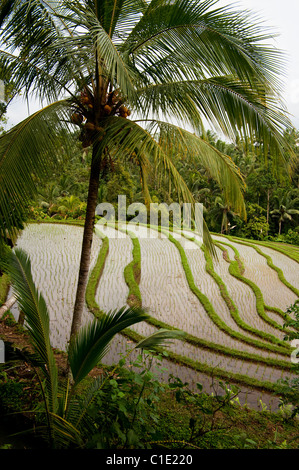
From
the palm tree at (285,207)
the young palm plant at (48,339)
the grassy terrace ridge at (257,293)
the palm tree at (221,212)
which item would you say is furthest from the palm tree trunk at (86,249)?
the palm tree at (285,207)

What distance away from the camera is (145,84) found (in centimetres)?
325

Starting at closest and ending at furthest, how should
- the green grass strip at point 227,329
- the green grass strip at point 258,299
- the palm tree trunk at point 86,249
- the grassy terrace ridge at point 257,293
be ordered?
the palm tree trunk at point 86,249 < the green grass strip at point 227,329 < the green grass strip at point 258,299 < the grassy terrace ridge at point 257,293

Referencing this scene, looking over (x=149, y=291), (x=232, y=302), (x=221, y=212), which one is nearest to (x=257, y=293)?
(x=232, y=302)

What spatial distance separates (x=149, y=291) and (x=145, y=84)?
5260 millimetres

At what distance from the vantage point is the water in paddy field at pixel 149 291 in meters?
4.89

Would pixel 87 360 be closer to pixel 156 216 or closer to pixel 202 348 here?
pixel 202 348

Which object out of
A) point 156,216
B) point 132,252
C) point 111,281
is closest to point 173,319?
point 111,281

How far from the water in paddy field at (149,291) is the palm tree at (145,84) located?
1.89 meters

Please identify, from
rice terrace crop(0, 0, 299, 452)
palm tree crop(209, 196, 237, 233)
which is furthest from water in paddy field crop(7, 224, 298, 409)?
palm tree crop(209, 196, 237, 233)

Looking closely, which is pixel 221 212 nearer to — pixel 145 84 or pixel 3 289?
pixel 3 289

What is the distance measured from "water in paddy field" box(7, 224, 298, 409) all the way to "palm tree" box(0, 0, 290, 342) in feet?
6.21

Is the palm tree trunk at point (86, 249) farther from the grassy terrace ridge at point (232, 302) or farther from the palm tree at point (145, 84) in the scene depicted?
the grassy terrace ridge at point (232, 302)

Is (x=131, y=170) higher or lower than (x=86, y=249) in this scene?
higher

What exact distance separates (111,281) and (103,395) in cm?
598
